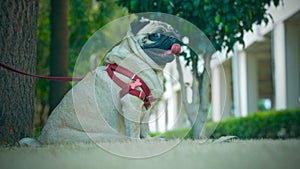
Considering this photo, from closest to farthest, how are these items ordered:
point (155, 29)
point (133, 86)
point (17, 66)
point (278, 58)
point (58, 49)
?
point (133, 86)
point (155, 29)
point (17, 66)
point (58, 49)
point (278, 58)

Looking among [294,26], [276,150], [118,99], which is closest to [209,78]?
[118,99]

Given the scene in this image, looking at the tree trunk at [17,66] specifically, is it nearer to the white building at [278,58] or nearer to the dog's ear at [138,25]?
the dog's ear at [138,25]

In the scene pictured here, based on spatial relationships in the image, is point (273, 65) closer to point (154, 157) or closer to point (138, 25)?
point (138, 25)

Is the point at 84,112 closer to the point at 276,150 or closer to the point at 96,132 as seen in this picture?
the point at 96,132

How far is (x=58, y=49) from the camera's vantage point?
10.8 m

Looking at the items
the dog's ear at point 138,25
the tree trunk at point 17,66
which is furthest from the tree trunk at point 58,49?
the dog's ear at point 138,25

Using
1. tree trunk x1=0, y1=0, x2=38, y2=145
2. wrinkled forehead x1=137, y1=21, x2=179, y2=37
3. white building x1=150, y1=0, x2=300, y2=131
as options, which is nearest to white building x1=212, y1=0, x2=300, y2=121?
white building x1=150, y1=0, x2=300, y2=131

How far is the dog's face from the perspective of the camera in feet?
18.5

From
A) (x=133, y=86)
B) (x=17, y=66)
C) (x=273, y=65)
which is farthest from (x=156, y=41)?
(x=273, y=65)

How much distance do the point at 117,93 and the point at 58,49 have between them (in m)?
5.48

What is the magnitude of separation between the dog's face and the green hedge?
23.4 feet

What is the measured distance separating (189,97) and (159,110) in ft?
5.82

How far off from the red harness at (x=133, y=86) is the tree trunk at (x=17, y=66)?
4.42ft

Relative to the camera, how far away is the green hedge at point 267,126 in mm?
13938
